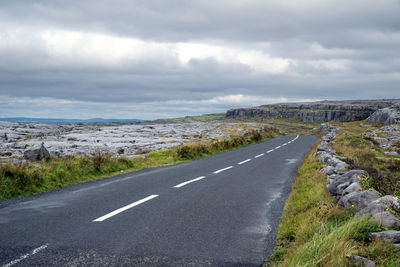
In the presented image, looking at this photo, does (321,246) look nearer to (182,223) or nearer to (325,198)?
(182,223)

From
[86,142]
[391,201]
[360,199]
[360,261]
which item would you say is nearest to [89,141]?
[86,142]

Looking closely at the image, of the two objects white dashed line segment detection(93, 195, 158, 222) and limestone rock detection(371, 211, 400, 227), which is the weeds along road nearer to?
white dashed line segment detection(93, 195, 158, 222)

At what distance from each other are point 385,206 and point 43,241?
6325 millimetres

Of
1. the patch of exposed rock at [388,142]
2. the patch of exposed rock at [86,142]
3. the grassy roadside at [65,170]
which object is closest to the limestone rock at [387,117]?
the patch of exposed rock at [388,142]

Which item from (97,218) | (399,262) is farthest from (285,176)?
(399,262)

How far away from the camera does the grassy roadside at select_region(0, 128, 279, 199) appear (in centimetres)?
1054

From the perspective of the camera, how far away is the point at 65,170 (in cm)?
1302

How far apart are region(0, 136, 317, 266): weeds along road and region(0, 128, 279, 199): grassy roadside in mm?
1000

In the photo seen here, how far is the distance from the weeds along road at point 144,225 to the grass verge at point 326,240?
1.07 feet

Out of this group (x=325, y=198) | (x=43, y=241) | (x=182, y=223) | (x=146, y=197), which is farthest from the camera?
(x=146, y=197)

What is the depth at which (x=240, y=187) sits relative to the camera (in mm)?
11484

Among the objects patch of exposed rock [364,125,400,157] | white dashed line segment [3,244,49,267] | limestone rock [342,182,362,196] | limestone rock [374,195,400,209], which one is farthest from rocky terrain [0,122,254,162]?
patch of exposed rock [364,125,400,157]

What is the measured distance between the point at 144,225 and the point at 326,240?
3.68 m

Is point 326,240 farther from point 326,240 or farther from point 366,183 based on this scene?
point 366,183
